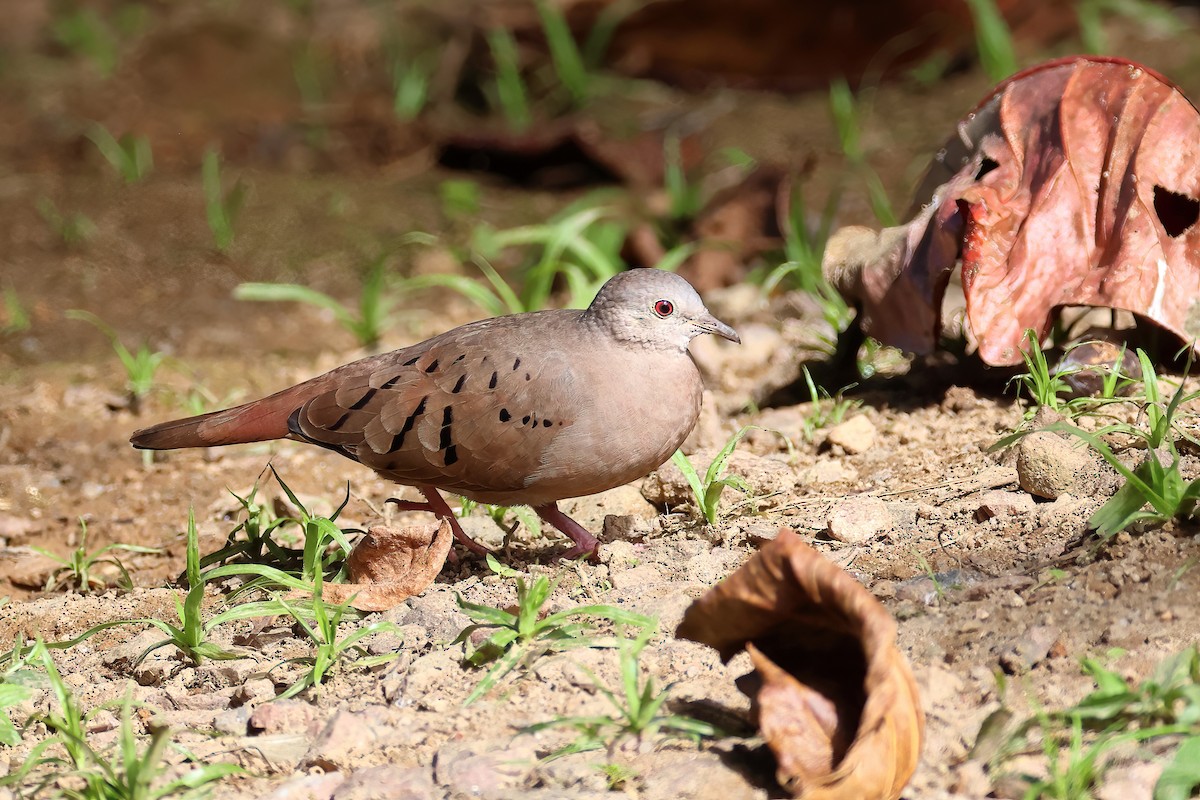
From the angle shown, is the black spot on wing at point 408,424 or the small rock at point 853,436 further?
the small rock at point 853,436

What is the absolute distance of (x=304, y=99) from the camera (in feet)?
27.6

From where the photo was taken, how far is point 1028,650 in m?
2.67

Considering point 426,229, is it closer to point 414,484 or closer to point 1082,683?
point 414,484

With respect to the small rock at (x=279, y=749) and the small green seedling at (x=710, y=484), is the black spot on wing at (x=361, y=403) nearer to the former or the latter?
the small green seedling at (x=710, y=484)

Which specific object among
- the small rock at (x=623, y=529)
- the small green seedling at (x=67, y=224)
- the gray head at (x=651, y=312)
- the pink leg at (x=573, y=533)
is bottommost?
the small green seedling at (x=67, y=224)

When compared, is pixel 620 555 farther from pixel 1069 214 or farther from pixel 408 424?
pixel 1069 214

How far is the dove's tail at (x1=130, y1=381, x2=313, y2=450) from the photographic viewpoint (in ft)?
12.9

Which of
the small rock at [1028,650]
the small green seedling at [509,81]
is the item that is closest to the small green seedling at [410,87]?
the small green seedling at [509,81]

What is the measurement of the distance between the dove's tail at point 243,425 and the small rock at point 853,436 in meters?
1.69

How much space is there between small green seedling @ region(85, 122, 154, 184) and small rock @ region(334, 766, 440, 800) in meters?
5.51

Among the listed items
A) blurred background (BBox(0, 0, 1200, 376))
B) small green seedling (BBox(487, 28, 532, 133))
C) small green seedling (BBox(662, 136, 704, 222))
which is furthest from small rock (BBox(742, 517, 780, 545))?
small green seedling (BBox(487, 28, 532, 133))

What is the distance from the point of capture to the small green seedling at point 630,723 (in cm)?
256

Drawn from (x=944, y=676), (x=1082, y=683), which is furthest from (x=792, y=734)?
(x=1082, y=683)

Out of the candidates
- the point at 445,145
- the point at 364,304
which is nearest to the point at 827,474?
the point at 364,304
